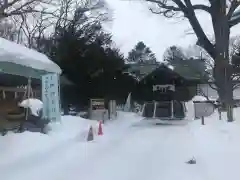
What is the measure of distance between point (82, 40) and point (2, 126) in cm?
1419

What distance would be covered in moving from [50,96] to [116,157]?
553 cm

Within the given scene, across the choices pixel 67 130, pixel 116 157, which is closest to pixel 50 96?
pixel 67 130

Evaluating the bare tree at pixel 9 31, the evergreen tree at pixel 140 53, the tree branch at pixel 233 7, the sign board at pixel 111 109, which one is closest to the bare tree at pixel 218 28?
the tree branch at pixel 233 7

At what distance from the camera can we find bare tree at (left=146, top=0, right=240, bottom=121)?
768 inches

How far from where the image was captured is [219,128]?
13969mm

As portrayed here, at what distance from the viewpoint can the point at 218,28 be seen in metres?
21.2

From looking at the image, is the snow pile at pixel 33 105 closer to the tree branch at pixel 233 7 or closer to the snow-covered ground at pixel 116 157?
the snow-covered ground at pixel 116 157

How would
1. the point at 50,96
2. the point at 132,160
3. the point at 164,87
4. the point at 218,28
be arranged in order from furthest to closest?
1. the point at 164,87
2. the point at 218,28
3. the point at 50,96
4. the point at 132,160

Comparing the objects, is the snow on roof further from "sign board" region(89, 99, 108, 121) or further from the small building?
the small building

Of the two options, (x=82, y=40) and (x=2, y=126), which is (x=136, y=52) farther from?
(x=2, y=126)

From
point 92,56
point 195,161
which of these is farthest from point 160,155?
point 92,56

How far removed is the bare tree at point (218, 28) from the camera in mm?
19500

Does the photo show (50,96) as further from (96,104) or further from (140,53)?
(140,53)

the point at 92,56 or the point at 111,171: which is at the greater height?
the point at 92,56
